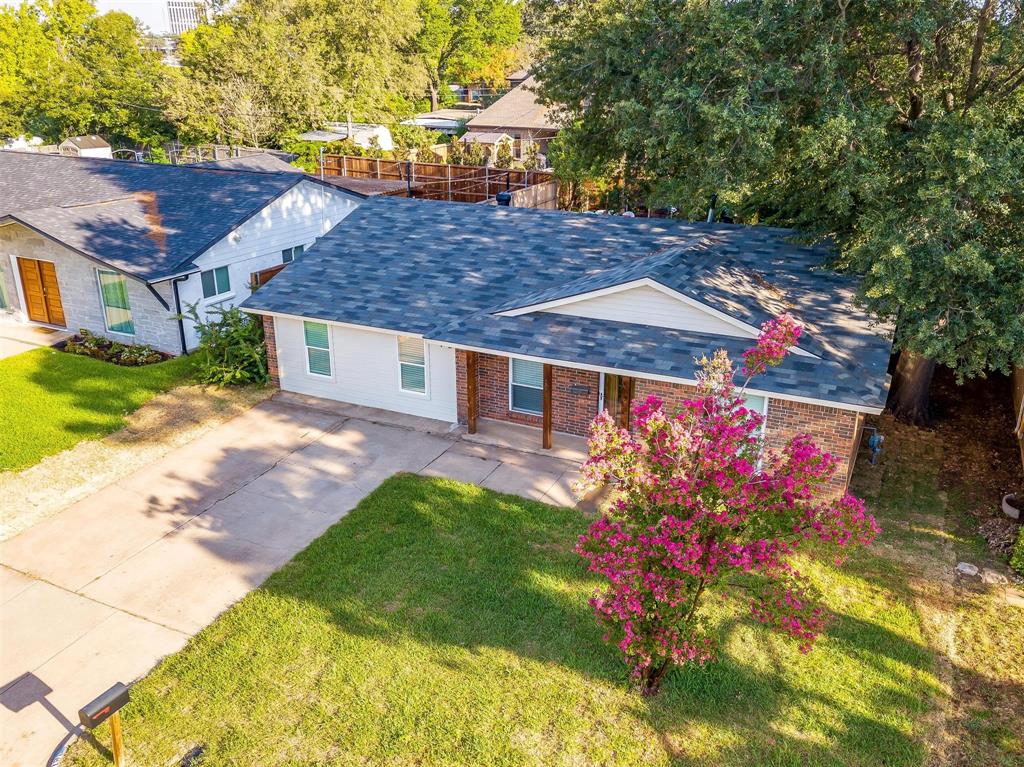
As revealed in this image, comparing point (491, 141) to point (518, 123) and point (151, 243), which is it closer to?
point (518, 123)

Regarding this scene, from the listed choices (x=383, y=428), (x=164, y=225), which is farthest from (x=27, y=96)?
(x=383, y=428)

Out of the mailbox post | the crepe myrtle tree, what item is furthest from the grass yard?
the crepe myrtle tree

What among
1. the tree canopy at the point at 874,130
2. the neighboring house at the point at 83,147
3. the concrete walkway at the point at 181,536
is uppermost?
the tree canopy at the point at 874,130

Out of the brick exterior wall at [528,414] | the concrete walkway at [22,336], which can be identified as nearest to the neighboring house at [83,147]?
the concrete walkway at [22,336]

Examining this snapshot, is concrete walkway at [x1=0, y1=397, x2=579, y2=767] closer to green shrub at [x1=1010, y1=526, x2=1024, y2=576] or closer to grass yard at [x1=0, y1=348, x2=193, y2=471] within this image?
grass yard at [x1=0, y1=348, x2=193, y2=471]

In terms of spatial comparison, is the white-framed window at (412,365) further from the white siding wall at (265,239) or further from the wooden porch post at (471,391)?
the white siding wall at (265,239)
